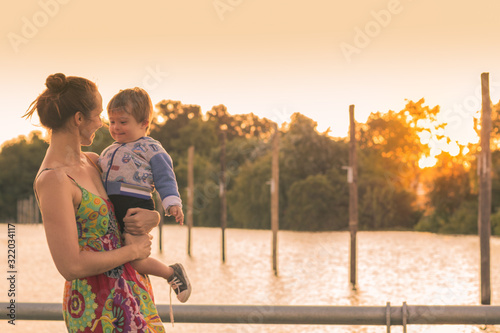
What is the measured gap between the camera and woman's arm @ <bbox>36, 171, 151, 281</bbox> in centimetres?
237

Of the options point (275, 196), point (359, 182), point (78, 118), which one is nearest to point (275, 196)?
point (275, 196)

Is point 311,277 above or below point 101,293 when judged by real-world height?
below

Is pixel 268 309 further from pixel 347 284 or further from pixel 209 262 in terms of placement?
pixel 209 262

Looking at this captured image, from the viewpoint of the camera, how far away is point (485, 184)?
1638 cm

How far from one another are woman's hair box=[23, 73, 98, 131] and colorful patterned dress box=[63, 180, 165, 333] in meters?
0.25

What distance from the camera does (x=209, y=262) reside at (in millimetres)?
35656

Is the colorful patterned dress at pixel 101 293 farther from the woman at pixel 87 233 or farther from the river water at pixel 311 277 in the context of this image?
the river water at pixel 311 277

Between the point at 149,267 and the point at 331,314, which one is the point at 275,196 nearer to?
the point at 331,314

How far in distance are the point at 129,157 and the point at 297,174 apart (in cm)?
6197

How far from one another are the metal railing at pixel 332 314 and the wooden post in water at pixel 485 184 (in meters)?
13.4

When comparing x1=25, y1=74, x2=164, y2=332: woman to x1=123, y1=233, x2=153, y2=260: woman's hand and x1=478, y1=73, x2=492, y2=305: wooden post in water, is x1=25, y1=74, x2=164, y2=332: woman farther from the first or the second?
x1=478, y1=73, x2=492, y2=305: wooden post in water

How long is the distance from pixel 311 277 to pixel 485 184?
42.0 feet

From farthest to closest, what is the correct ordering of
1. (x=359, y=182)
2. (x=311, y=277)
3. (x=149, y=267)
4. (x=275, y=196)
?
1. (x=359, y=182)
2. (x=275, y=196)
3. (x=311, y=277)
4. (x=149, y=267)

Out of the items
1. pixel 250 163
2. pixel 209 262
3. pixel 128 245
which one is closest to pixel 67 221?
pixel 128 245
